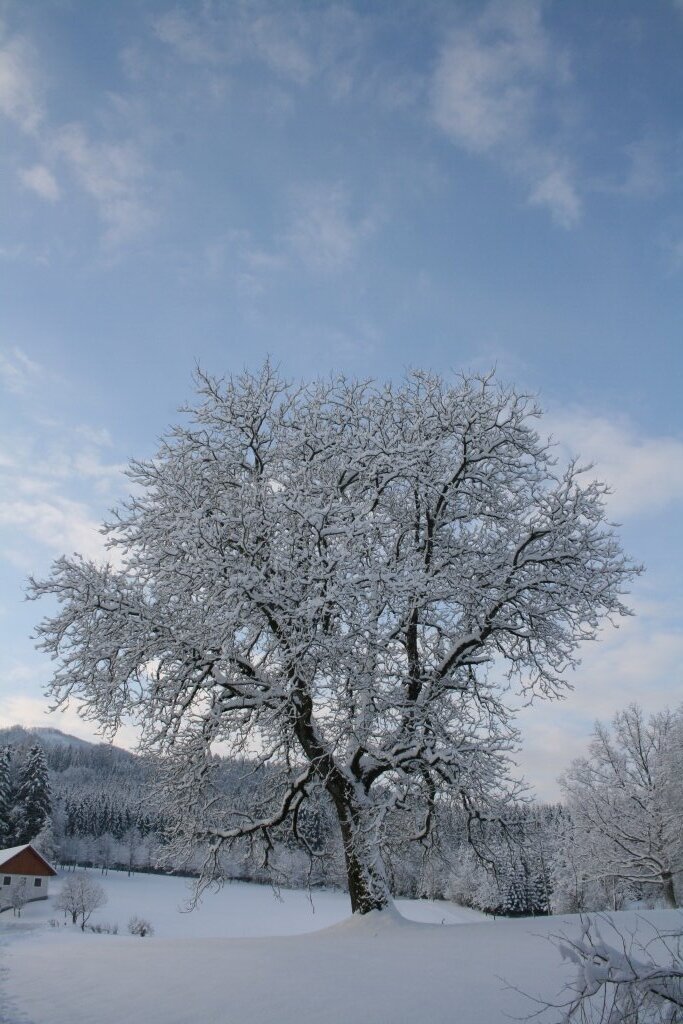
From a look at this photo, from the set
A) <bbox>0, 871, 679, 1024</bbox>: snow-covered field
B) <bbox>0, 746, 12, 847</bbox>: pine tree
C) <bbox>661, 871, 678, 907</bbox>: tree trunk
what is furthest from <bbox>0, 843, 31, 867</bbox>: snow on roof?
<bbox>0, 871, 679, 1024</bbox>: snow-covered field

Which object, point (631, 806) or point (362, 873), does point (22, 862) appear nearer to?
point (631, 806)

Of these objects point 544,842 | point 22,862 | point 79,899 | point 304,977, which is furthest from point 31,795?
point 304,977

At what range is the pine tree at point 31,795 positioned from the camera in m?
58.9

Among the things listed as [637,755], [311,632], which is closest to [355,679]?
[311,632]

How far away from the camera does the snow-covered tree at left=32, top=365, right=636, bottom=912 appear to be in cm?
1023

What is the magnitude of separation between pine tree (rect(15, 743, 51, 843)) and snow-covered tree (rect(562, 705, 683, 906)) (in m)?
48.2

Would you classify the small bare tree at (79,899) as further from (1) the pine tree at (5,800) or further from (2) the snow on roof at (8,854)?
(1) the pine tree at (5,800)

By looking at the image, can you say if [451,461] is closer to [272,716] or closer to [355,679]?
[355,679]

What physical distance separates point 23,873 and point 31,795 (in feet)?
33.7

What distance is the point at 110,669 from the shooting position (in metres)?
11.1

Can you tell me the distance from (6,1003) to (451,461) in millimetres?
10454

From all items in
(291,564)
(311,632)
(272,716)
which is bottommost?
(272,716)

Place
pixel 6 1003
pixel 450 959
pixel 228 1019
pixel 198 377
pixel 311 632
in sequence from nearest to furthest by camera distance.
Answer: pixel 228 1019, pixel 6 1003, pixel 450 959, pixel 311 632, pixel 198 377

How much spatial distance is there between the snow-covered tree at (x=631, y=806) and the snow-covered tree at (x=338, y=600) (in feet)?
61.5
